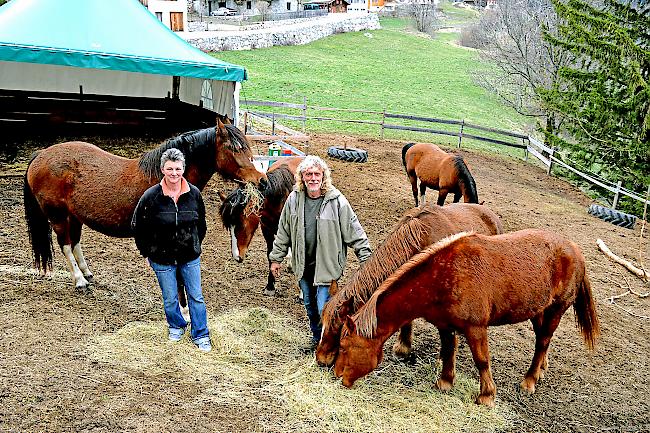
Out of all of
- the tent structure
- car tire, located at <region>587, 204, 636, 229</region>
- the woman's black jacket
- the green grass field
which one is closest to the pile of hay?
the woman's black jacket

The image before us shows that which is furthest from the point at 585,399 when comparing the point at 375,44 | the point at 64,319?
the point at 375,44

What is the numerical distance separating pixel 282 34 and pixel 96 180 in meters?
29.6

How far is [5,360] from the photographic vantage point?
12.1 feet

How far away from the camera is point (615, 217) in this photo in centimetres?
1037

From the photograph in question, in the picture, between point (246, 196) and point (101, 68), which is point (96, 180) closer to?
point (246, 196)

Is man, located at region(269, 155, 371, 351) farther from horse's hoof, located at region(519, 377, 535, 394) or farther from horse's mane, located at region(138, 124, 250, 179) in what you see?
horse's hoof, located at region(519, 377, 535, 394)

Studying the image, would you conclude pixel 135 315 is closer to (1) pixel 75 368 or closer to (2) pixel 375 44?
(1) pixel 75 368

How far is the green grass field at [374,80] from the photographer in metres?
21.6

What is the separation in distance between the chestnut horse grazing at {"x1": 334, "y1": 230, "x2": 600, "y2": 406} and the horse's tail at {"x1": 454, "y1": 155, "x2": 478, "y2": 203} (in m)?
4.11

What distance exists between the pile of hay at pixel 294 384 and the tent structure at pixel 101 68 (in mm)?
5123

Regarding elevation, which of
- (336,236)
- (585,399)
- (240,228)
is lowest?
(585,399)

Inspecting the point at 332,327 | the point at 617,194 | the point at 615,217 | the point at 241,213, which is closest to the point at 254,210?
the point at 241,213

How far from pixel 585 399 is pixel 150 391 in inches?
128

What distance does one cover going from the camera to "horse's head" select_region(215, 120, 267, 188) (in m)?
4.99
